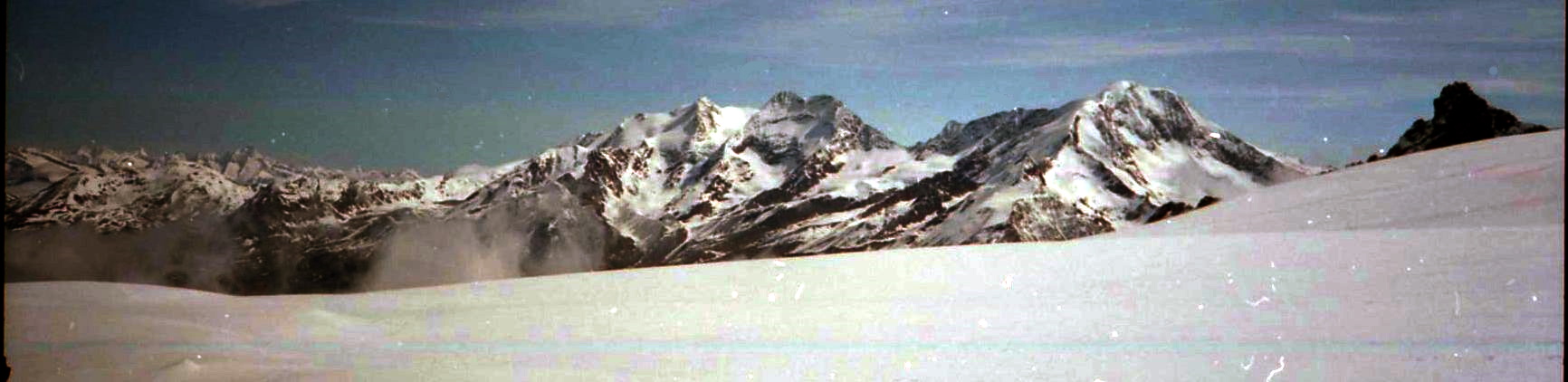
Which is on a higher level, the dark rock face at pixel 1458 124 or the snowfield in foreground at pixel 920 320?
the snowfield in foreground at pixel 920 320

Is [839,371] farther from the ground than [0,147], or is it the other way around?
[0,147]

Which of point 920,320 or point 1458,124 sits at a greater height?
point 920,320

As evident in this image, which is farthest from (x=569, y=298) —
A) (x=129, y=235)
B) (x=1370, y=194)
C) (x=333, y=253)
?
(x=333, y=253)

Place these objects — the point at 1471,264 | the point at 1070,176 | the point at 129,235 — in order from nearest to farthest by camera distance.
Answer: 1. the point at 1471,264
2. the point at 129,235
3. the point at 1070,176

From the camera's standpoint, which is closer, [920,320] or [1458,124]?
[920,320]

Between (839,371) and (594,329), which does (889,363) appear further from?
(594,329)
